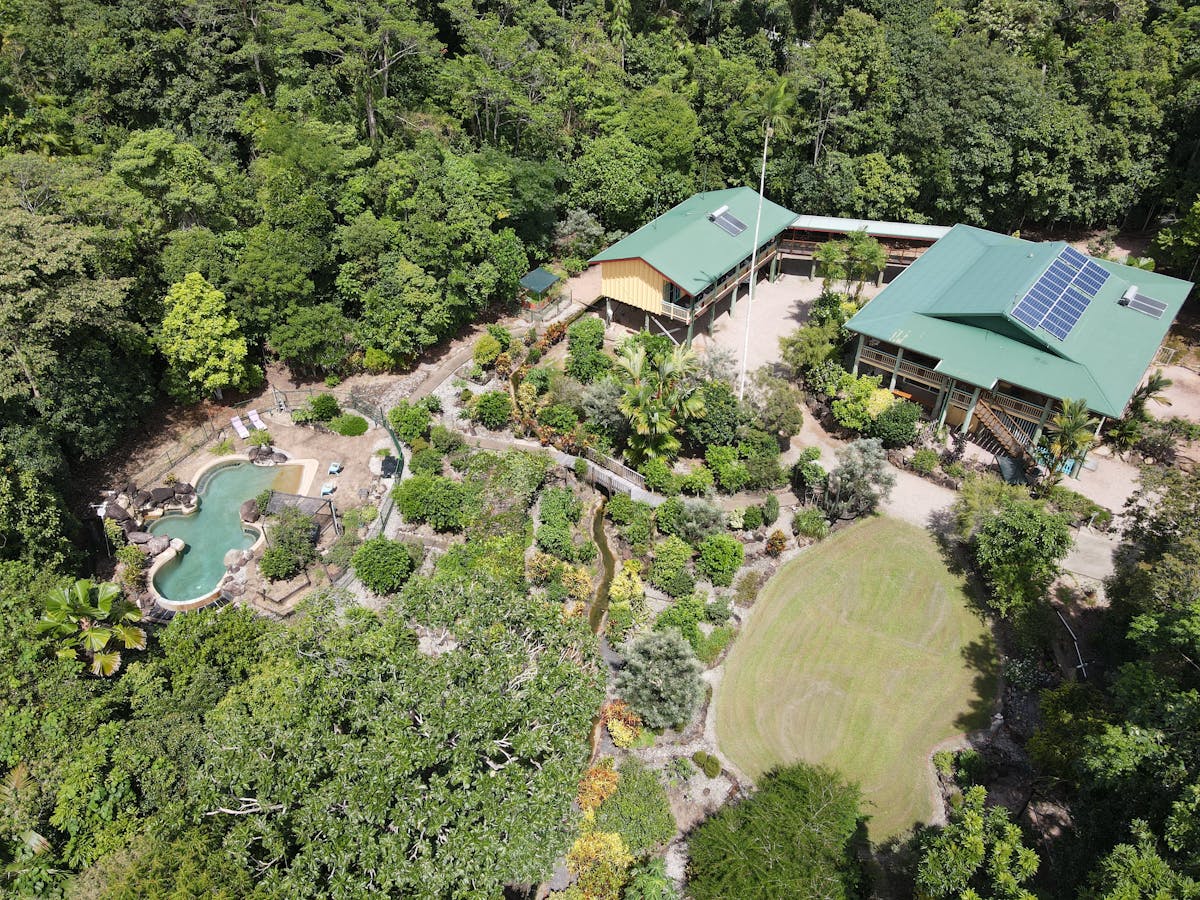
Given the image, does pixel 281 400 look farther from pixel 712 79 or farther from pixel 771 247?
pixel 712 79

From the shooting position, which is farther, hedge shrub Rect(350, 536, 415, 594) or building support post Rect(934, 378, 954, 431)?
building support post Rect(934, 378, 954, 431)

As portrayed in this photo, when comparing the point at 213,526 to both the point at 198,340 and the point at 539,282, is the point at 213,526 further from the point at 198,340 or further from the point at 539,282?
the point at 539,282

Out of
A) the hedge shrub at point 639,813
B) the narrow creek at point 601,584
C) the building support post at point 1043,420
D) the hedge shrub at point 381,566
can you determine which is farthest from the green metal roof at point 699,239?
the hedge shrub at point 639,813

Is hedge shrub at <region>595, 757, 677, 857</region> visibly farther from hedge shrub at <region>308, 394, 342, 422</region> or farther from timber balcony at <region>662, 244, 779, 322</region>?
timber balcony at <region>662, 244, 779, 322</region>

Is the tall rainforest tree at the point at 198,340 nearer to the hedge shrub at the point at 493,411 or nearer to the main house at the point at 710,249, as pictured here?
the hedge shrub at the point at 493,411

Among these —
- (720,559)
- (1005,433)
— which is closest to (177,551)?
(720,559)

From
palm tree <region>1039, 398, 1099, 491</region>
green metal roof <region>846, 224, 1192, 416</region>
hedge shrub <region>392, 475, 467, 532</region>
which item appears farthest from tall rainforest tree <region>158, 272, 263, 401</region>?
palm tree <region>1039, 398, 1099, 491</region>
